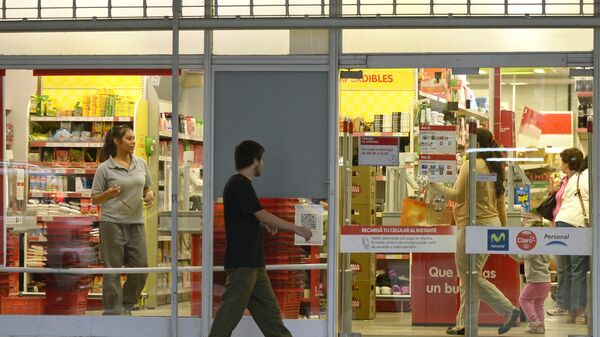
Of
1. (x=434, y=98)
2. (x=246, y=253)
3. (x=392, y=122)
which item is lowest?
(x=246, y=253)

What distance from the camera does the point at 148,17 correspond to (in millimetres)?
8484

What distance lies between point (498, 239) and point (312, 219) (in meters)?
1.49

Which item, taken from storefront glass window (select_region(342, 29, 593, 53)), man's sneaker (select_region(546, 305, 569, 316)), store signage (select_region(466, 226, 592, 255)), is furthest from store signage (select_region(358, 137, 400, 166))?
man's sneaker (select_region(546, 305, 569, 316))

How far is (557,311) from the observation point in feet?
27.6

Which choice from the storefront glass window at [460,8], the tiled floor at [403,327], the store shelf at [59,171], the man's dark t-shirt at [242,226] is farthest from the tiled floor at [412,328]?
the store shelf at [59,171]

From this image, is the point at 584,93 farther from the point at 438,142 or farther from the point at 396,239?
the point at 396,239

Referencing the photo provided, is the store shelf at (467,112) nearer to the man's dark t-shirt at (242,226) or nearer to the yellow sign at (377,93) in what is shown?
the yellow sign at (377,93)

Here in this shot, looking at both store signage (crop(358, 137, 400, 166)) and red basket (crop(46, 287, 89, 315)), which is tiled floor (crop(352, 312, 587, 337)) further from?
red basket (crop(46, 287, 89, 315))

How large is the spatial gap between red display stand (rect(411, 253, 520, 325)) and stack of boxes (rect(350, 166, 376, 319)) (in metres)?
0.37

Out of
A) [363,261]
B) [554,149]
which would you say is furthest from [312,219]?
[554,149]

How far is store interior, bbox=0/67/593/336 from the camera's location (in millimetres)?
8367

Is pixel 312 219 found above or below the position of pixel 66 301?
above

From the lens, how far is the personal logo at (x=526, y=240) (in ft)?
27.0

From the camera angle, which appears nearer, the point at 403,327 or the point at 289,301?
the point at 289,301
